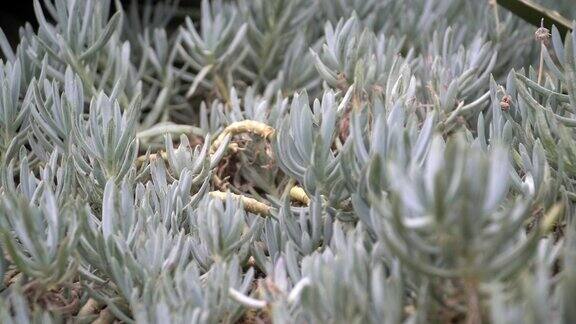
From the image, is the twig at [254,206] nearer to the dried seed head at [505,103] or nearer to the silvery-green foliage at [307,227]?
the silvery-green foliage at [307,227]

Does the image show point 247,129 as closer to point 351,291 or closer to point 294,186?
point 294,186

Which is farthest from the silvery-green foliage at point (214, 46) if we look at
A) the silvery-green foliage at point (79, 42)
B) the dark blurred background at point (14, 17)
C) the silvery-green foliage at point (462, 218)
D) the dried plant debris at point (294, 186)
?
the silvery-green foliage at point (462, 218)

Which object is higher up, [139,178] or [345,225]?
[139,178]

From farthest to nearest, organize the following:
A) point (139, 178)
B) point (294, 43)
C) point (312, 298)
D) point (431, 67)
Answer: point (294, 43) → point (431, 67) → point (139, 178) → point (312, 298)

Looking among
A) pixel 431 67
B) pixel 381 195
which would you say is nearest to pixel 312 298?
pixel 381 195

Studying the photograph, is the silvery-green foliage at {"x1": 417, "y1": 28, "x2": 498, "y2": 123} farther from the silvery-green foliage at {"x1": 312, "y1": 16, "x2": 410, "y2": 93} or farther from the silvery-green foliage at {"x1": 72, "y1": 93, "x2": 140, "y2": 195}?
the silvery-green foliage at {"x1": 72, "y1": 93, "x2": 140, "y2": 195}

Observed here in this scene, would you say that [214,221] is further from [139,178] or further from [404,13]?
[404,13]

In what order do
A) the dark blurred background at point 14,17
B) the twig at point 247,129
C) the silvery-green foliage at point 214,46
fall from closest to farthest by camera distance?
1. the twig at point 247,129
2. the silvery-green foliage at point 214,46
3. the dark blurred background at point 14,17

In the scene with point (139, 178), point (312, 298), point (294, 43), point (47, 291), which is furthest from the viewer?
point (294, 43)
